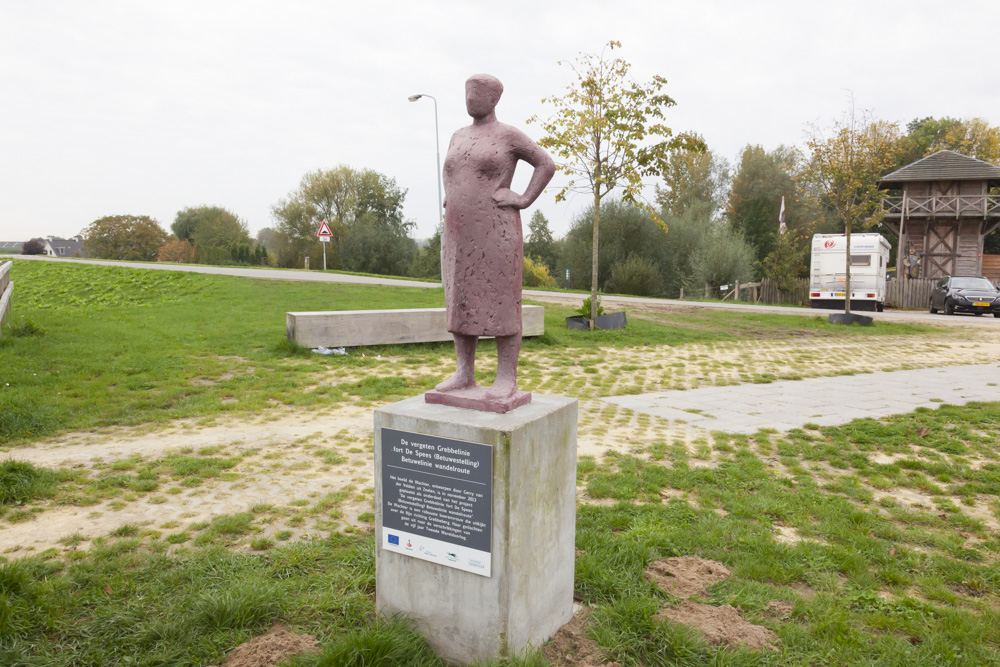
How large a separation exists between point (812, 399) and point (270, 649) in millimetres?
7782

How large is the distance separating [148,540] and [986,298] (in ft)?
84.4

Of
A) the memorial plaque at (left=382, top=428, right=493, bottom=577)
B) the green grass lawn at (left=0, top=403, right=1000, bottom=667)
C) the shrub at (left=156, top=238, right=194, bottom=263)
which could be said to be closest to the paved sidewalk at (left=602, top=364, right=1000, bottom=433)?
the green grass lawn at (left=0, top=403, right=1000, bottom=667)

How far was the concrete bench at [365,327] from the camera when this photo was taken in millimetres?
10445

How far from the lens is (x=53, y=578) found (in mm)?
3391

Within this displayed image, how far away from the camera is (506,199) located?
319 centimetres

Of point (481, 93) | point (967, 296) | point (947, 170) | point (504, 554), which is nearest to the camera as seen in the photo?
point (504, 554)

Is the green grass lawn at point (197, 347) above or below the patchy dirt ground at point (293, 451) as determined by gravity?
above

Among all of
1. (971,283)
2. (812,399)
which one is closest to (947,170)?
(971,283)

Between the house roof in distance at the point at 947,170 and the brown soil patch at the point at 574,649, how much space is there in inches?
1244

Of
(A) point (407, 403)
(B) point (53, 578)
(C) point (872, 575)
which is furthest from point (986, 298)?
(B) point (53, 578)

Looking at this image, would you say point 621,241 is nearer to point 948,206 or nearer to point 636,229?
point 636,229

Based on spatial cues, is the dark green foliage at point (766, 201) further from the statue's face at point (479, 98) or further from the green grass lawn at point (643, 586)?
the statue's face at point (479, 98)

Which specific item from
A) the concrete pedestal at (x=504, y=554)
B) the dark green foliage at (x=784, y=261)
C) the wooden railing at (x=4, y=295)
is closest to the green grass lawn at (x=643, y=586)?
the concrete pedestal at (x=504, y=554)

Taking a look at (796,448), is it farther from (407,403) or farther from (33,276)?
(33,276)
